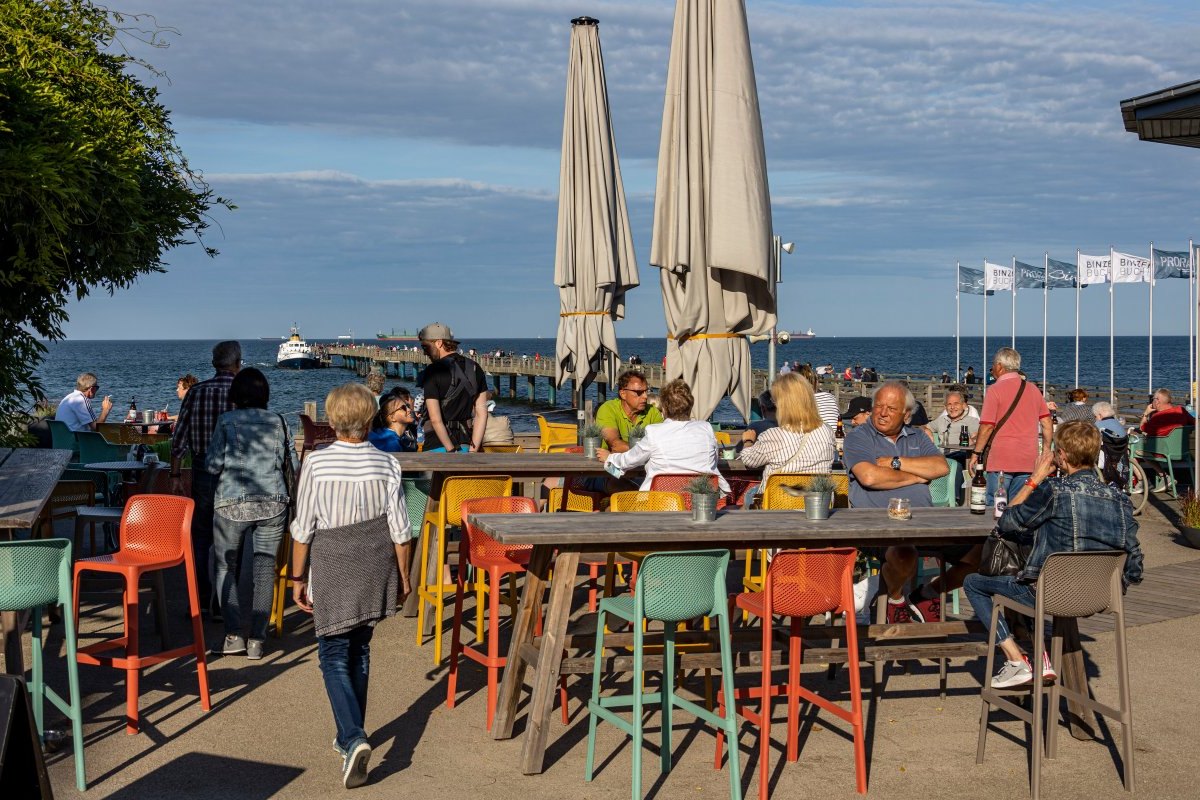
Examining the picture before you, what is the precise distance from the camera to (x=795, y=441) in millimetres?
6938

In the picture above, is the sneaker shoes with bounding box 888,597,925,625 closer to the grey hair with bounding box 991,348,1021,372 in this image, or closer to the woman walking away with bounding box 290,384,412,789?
the woman walking away with bounding box 290,384,412,789

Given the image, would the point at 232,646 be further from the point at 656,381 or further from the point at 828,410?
the point at 656,381

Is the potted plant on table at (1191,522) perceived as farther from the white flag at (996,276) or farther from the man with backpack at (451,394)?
the white flag at (996,276)

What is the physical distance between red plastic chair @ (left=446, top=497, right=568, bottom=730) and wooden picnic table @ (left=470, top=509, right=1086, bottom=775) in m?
0.16

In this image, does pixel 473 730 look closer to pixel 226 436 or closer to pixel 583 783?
pixel 583 783

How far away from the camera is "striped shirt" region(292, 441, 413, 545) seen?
4676mm

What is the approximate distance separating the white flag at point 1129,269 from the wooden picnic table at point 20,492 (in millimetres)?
24378

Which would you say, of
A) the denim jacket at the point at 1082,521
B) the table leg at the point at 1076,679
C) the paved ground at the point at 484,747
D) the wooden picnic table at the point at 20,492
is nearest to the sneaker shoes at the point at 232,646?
the paved ground at the point at 484,747

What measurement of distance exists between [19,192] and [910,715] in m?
4.79

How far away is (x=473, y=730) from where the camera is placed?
534 centimetres

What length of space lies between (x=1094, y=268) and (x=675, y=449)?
23.9m

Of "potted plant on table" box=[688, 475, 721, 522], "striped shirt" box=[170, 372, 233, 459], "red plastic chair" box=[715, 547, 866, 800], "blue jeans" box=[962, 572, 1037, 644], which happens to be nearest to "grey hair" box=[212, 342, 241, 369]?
"striped shirt" box=[170, 372, 233, 459]

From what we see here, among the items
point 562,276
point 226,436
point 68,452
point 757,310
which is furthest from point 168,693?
point 562,276

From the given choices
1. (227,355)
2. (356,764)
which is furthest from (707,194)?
(356,764)
